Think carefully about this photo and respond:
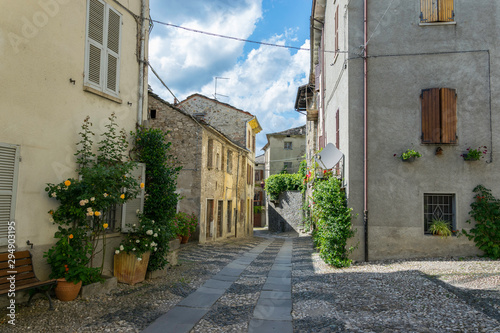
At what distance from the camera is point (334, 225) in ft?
31.3

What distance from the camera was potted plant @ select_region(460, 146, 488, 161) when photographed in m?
9.44

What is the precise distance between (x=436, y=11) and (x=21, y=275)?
437 inches

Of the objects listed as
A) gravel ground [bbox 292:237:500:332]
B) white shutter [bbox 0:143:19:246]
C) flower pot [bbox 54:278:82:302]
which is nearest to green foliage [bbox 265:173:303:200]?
gravel ground [bbox 292:237:500:332]

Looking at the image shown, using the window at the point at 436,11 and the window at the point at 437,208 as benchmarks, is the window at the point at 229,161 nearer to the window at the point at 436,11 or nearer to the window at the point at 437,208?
the window at the point at 437,208

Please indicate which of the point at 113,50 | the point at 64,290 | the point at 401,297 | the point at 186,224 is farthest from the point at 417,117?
the point at 64,290

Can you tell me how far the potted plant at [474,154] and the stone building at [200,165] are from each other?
9.26m

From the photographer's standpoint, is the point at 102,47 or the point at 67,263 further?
the point at 102,47

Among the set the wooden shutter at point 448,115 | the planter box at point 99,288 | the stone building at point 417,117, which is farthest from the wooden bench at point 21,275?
the wooden shutter at point 448,115

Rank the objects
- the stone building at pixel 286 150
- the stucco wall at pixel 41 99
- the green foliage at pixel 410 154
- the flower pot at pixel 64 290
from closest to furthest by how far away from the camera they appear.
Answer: the stucco wall at pixel 41 99 < the flower pot at pixel 64 290 < the green foliage at pixel 410 154 < the stone building at pixel 286 150

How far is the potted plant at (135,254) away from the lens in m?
7.14

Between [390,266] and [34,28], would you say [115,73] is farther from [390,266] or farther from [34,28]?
[390,266]

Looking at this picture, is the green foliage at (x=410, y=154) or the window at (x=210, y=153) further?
the window at (x=210, y=153)

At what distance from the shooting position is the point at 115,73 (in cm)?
761

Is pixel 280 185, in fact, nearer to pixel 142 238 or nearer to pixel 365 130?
pixel 365 130
